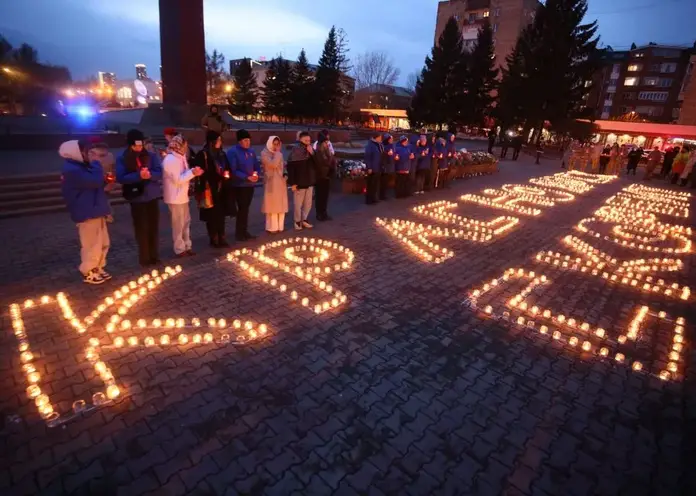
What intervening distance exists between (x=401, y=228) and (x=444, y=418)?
5845 mm

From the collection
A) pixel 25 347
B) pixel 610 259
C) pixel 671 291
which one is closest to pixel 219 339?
Answer: pixel 25 347

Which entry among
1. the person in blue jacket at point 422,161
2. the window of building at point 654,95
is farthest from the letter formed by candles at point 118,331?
the window of building at point 654,95

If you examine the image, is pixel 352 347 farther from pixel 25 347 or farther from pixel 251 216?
pixel 251 216

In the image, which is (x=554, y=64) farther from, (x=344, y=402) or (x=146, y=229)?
(x=344, y=402)

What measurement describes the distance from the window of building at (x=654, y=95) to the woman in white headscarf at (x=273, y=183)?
70035 mm

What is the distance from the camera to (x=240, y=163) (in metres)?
7.02

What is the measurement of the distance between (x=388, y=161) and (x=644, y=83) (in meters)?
67.2

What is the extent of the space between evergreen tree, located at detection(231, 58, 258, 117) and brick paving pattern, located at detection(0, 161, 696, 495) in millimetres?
44124

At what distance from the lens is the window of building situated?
57406mm

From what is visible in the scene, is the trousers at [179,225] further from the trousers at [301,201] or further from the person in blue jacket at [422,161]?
the person in blue jacket at [422,161]

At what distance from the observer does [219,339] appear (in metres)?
4.36

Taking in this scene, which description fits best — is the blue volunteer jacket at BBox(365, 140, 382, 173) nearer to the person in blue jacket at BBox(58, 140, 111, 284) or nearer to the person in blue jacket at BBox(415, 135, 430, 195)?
the person in blue jacket at BBox(415, 135, 430, 195)

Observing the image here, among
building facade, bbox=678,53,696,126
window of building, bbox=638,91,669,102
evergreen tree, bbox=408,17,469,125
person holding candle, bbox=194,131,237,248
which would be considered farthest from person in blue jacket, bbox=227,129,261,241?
window of building, bbox=638,91,669,102

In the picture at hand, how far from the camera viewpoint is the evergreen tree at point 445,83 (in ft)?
124
